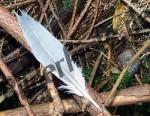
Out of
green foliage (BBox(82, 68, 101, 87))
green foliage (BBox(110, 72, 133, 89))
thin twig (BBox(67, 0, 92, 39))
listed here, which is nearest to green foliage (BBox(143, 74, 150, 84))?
green foliage (BBox(110, 72, 133, 89))

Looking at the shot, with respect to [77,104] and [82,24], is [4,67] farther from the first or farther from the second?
[82,24]

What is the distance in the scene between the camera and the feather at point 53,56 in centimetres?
155

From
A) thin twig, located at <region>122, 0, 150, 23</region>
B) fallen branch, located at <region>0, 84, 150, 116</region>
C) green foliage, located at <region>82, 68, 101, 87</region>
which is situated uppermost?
thin twig, located at <region>122, 0, 150, 23</region>

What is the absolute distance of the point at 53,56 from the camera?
5.18ft

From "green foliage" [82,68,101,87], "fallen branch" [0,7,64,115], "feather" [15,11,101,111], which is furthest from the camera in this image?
"green foliage" [82,68,101,87]

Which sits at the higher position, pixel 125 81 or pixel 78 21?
pixel 78 21

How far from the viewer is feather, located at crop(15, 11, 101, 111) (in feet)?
5.09

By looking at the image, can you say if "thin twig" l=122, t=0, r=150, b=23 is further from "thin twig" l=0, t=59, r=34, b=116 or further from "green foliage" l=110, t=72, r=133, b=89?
"thin twig" l=0, t=59, r=34, b=116

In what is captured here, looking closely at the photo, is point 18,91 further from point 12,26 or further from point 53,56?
point 12,26

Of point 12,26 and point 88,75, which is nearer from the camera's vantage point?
point 12,26

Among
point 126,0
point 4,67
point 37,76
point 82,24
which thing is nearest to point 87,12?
point 82,24

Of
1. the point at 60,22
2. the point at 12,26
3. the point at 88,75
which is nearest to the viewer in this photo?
the point at 12,26

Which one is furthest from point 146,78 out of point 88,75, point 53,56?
point 53,56

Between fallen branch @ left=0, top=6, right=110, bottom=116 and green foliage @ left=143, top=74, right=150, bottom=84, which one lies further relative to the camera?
green foliage @ left=143, top=74, right=150, bottom=84
